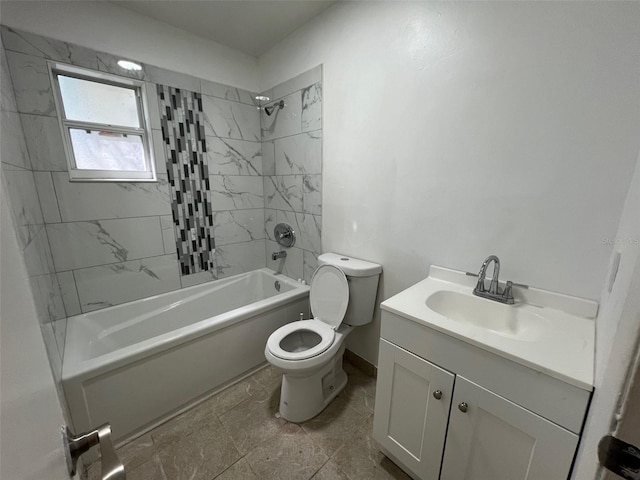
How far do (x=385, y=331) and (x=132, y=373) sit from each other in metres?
1.37

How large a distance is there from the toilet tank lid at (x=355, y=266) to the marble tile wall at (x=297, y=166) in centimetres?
35

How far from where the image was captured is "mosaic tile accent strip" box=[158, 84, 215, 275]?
2.00 m

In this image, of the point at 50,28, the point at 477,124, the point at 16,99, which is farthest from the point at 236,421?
the point at 50,28

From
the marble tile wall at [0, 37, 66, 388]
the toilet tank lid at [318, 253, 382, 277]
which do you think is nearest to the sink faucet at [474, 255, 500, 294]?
the toilet tank lid at [318, 253, 382, 277]

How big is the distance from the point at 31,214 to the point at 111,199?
0.62 metres

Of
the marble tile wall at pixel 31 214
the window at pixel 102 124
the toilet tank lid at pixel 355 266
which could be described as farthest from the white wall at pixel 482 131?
the marble tile wall at pixel 31 214

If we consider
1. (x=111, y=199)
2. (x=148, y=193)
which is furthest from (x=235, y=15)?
(x=111, y=199)

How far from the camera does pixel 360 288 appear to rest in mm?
1679

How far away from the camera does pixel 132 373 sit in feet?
4.52

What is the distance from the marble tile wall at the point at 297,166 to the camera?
1.96 m

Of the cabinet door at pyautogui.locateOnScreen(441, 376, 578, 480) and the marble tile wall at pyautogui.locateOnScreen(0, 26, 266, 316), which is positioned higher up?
the marble tile wall at pyautogui.locateOnScreen(0, 26, 266, 316)

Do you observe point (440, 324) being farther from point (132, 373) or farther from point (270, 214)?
point (270, 214)

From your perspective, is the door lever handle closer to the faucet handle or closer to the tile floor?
the tile floor

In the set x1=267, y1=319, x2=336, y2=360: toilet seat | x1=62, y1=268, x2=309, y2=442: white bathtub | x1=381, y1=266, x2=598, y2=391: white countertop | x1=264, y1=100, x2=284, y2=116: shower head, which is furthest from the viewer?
x1=264, y1=100, x2=284, y2=116: shower head
